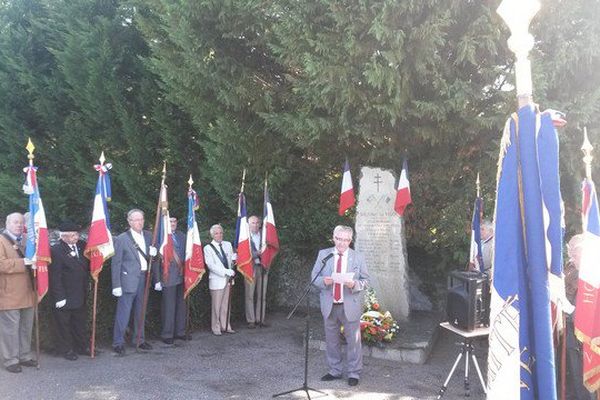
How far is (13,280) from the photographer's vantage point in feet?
20.7

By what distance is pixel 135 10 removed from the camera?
496 inches

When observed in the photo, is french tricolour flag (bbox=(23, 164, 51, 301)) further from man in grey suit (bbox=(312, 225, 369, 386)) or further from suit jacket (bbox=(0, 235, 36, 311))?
man in grey suit (bbox=(312, 225, 369, 386))

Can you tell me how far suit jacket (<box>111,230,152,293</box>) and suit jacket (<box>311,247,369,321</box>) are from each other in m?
2.73

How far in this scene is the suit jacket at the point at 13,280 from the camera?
623 centimetres

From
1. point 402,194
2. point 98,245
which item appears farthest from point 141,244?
point 402,194

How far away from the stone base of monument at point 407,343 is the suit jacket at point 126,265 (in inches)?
109

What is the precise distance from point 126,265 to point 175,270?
0.83 m

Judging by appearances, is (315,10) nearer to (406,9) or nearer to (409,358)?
(406,9)

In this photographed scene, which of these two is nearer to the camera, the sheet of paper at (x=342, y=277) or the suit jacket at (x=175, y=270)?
the sheet of paper at (x=342, y=277)

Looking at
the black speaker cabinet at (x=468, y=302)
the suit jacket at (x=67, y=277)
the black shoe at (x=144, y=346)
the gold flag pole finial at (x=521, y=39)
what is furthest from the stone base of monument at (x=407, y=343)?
the gold flag pole finial at (x=521, y=39)

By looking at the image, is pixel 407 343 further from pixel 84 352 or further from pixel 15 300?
pixel 15 300

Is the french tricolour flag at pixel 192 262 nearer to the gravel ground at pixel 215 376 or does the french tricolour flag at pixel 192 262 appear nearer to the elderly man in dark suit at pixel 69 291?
the gravel ground at pixel 215 376

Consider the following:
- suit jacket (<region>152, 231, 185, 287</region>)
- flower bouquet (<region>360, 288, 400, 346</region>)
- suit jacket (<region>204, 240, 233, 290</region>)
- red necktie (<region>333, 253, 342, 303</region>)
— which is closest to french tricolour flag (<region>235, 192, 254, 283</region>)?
suit jacket (<region>204, 240, 233, 290</region>)

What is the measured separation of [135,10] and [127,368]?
9194 mm
